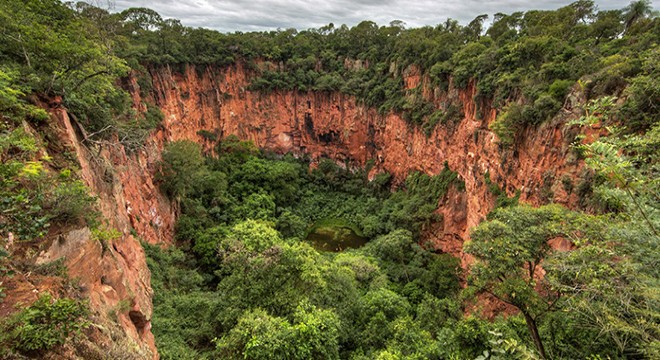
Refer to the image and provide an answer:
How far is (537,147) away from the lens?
16.9 meters

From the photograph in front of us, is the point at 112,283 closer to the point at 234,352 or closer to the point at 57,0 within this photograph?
the point at 234,352

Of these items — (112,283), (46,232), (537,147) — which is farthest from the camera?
(537,147)

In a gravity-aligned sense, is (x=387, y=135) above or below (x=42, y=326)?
below

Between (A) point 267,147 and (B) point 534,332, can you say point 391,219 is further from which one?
(A) point 267,147

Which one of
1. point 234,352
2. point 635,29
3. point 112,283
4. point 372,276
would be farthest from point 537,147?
point 112,283

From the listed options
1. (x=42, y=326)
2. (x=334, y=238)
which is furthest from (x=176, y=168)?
(x=42, y=326)

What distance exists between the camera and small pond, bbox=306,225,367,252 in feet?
96.9

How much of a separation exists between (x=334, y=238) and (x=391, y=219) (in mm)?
5757

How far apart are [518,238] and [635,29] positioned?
17.0 m

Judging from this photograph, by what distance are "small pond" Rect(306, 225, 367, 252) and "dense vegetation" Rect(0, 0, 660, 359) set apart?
39.7 inches

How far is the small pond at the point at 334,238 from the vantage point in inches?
1163

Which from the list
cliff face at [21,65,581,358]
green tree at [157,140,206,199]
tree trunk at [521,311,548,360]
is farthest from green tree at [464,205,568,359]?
green tree at [157,140,206,199]

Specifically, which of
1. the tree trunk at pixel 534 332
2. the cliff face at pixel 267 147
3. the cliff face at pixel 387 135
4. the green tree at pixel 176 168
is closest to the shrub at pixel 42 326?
the cliff face at pixel 267 147

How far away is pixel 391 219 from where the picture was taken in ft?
94.3
